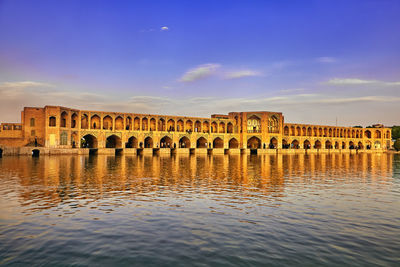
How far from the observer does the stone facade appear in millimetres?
45188

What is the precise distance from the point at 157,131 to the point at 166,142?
13.1 feet

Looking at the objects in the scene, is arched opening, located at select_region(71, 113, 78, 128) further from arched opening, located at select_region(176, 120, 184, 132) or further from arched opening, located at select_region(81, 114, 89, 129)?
arched opening, located at select_region(176, 120, 184, 132)

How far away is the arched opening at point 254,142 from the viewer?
6556cm

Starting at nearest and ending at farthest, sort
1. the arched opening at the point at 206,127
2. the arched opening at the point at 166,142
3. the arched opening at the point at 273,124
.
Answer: the arched opening at the point at 166,142 → the arched opening at the point at 206,127 → the arched opening at the point at 273,124

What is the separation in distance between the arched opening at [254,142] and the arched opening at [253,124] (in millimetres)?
2020

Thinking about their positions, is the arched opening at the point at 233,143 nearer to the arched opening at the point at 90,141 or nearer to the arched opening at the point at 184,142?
the arched opening at the point at 184,142

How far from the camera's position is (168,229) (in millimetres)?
7371

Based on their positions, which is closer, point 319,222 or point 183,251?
point 183,251

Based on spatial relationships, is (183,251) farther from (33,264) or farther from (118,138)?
(118,138)

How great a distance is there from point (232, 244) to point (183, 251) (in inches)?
43.5

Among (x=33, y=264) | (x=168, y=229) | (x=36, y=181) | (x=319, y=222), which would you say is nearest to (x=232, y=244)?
(x=168, y=229)

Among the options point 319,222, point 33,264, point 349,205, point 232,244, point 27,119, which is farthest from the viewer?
point 27,119

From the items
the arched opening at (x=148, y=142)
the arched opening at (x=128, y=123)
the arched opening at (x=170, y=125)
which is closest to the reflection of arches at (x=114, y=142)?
the arched opening at (x=128, y=123)

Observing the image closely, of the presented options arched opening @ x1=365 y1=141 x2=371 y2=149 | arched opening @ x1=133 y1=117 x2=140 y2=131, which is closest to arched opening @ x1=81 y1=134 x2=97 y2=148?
arched opening @ x1=133 y1=117 x2=140 y2=131
